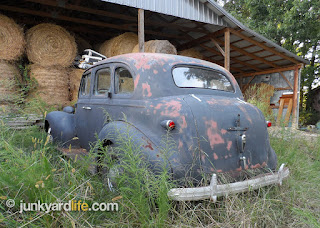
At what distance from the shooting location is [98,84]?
11.7 feet

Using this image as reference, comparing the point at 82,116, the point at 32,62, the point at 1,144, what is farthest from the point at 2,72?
the point at 1,144

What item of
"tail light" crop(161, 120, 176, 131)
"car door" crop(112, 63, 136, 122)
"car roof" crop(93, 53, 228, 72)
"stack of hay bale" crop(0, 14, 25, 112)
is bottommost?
"tail light" crop(161, 120, 176, 131)

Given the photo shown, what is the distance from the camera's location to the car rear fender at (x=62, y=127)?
3946 millimetres

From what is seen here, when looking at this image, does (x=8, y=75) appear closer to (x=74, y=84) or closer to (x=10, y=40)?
(x=10, y=40)

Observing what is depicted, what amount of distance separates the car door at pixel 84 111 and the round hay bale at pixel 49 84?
308 centimetres

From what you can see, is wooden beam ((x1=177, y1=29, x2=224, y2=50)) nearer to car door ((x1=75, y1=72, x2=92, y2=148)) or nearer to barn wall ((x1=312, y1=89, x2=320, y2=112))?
car door ((x1=75, y1=72, x2=92, y2=148))

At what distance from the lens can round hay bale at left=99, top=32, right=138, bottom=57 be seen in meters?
8.07

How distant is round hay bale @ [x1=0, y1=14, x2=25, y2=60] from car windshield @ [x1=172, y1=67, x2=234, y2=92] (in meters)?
5.45

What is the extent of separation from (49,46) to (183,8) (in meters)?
4.06

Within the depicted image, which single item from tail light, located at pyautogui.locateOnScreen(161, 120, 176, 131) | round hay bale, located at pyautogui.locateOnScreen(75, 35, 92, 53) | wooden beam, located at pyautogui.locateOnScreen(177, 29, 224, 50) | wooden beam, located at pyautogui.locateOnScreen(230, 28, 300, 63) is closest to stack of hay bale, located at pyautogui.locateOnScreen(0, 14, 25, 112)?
round hay bale, located at pyautogui.locateOnScreen(75, 35, 92, 53)

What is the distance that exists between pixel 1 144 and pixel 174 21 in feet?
26.1

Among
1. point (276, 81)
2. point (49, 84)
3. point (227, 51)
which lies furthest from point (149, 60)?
point (276, 81)

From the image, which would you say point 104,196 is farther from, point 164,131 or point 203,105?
point 203,105

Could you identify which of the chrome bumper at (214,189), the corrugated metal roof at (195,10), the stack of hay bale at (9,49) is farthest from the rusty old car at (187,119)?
the stack of hay bale at (9,49)
